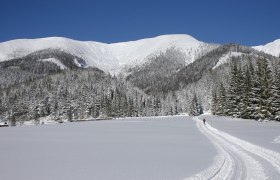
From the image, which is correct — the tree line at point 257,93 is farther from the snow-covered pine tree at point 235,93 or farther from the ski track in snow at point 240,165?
the ski track in snow at point 240,165

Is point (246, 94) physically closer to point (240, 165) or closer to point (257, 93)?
point (257, 93)

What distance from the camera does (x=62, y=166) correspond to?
1534 cm

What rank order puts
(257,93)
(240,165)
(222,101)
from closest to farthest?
(240,165) → (257,93) → (222,101)

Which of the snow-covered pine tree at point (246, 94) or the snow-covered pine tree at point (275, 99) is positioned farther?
the snow-covered pine tree at point (246, 94)

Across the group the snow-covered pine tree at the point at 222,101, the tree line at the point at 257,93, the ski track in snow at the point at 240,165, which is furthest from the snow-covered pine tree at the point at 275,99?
the ski track in snow at the point at 240,165

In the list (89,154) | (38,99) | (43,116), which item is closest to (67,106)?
(43,116)

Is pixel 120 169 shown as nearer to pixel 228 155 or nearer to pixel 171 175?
pixel 171 175

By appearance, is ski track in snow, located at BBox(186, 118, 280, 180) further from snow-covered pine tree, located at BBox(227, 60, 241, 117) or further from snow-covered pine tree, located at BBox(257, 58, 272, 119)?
snow-covered pine tree, located at BBox(227, 60, 241, 117)

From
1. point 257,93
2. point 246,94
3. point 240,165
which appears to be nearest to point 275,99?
point 257,93

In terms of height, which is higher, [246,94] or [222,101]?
[246,94]

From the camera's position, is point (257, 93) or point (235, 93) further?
point (235, 93)

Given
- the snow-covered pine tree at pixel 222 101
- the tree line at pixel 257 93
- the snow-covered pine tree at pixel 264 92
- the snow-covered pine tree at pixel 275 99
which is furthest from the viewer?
the snow-covered pine tree at pixel 222 101

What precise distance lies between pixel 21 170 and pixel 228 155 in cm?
1161

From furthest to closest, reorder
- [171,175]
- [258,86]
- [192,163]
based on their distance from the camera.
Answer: [258,86]
[192,163]
[171,175]
